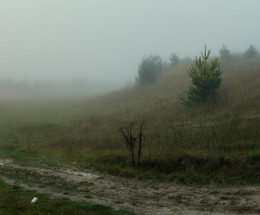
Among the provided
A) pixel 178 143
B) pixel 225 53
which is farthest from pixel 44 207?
pixel 225 53

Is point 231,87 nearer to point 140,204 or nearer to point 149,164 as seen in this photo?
point 149,164

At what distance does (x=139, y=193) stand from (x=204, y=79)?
15.4m

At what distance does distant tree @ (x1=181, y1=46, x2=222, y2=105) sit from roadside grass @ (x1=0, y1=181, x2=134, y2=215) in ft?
57.3

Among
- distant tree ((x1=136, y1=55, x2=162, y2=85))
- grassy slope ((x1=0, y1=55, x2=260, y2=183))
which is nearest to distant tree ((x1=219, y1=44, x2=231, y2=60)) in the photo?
distant tree ((x1=136, y1=55, x2=162, y2=85))

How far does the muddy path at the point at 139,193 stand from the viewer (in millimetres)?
8180

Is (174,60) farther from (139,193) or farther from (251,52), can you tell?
(139,193)

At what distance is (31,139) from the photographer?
24.1 m

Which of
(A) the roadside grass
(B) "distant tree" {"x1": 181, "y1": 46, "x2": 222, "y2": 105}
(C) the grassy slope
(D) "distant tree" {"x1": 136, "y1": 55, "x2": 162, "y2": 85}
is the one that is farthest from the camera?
→ (D) "distant tree" {"x1": 136, "y1": 55, "x2": 162, "y2": 85}

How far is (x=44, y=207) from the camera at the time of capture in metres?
8.11

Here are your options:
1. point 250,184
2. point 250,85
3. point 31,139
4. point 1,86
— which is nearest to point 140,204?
point 250,184

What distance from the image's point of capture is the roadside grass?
25.4 ft

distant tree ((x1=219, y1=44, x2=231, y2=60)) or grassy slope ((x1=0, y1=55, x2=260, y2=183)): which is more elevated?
distant tree ((x1=219, y1=44, x2=231, y2=60))

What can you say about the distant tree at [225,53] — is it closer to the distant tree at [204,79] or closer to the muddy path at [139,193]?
the distant tree at [204,79]

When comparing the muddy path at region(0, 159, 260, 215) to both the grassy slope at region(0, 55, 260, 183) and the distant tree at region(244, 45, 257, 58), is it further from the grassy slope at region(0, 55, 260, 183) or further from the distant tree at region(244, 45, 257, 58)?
the distant tree at region(244, 45, 257, 58)
